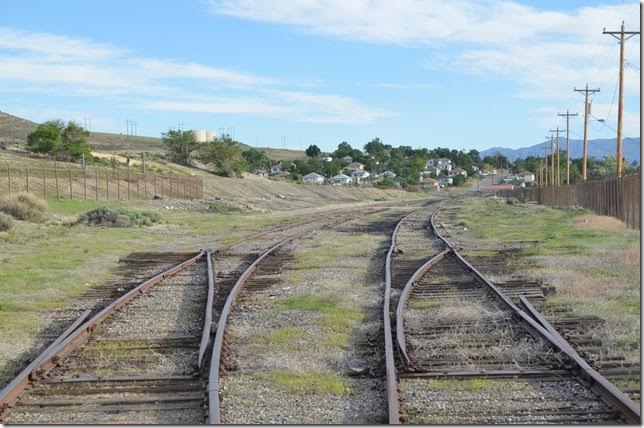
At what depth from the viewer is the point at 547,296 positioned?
13.1 meters

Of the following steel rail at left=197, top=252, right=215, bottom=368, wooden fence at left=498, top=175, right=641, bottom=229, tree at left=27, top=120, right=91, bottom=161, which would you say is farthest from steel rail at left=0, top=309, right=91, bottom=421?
tree at left=27, top=120, right=91, bottom=161

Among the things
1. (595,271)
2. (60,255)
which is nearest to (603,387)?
(595,271)

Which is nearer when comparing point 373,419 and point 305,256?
point 373,419

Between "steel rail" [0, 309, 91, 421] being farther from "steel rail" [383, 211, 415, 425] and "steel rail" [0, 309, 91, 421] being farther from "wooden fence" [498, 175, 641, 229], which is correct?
"wooden fence" [498, 175, 641, 229]

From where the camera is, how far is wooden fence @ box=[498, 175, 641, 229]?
3195 cm

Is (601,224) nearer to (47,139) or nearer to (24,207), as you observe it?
(24,207)

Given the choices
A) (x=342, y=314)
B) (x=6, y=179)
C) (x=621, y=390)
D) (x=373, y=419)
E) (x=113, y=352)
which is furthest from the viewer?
(x=6, y=179)

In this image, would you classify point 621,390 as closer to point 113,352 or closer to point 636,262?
point 113,352

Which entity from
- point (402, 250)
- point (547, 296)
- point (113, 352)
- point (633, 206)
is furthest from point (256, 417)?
point (633, 206)

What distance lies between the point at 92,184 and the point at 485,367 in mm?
53974

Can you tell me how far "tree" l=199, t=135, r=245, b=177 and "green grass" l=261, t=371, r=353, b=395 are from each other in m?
96.6

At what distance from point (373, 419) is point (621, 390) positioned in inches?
92.0

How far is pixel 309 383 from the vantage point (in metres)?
7.75

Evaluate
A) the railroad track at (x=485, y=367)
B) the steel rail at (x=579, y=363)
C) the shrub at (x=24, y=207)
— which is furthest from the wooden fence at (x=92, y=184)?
the steel rail at (x=579, y=363)
